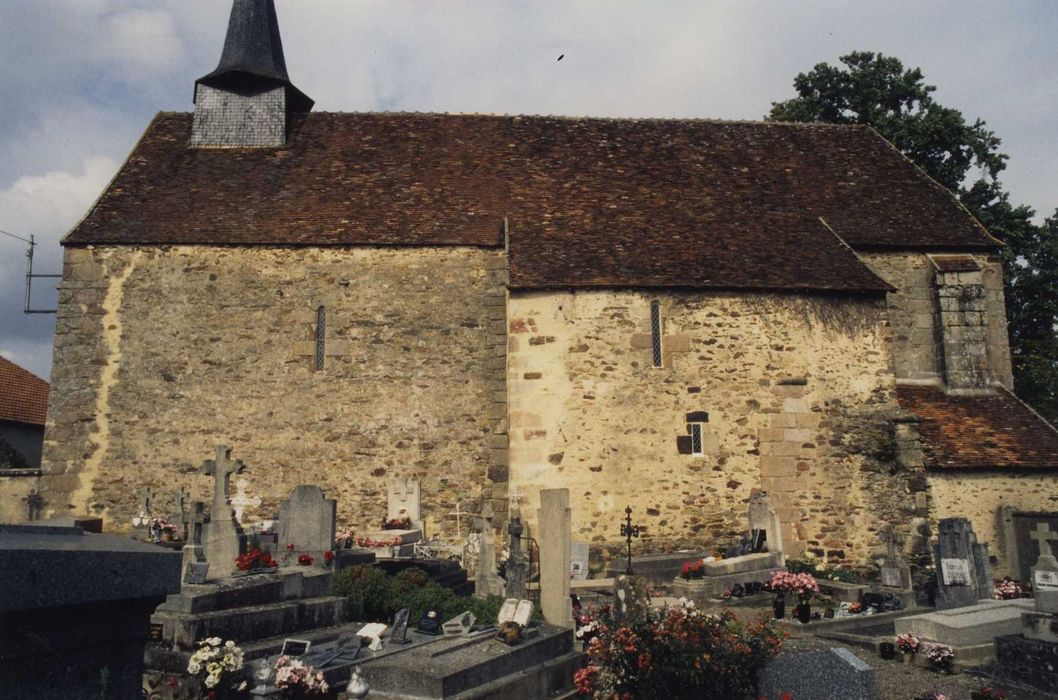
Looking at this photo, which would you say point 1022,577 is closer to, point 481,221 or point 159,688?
point 481,221

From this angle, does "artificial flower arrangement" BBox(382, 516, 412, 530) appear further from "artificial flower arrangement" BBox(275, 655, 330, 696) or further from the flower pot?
"artificial flower arrangement" BBox(275, 655, 330, 696)

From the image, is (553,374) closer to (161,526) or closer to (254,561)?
(254,561)

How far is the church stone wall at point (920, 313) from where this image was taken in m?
16.5

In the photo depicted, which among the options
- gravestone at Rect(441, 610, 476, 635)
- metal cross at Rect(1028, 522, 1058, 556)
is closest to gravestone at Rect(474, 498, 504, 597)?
gravestone at Rect(441, 610, 476, 635)

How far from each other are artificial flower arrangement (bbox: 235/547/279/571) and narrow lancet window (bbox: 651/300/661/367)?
778 cm

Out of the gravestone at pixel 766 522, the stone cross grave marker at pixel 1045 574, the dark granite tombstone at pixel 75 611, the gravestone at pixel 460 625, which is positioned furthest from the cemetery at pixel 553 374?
the dark granite tombstone at pixel 75 611

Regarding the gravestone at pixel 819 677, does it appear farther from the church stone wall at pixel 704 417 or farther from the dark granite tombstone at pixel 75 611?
the church stone wall at pixel 704 417

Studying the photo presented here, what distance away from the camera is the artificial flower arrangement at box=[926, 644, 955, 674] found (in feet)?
26.1

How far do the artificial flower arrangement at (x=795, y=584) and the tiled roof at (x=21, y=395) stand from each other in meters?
21.5

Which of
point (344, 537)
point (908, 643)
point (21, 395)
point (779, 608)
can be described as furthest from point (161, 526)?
point (21, 395)

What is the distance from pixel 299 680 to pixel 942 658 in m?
6.32

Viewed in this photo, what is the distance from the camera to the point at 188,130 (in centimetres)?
1784

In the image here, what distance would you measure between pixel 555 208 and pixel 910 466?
27.4ft

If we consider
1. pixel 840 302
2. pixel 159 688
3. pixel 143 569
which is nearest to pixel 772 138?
pixel 840 302
